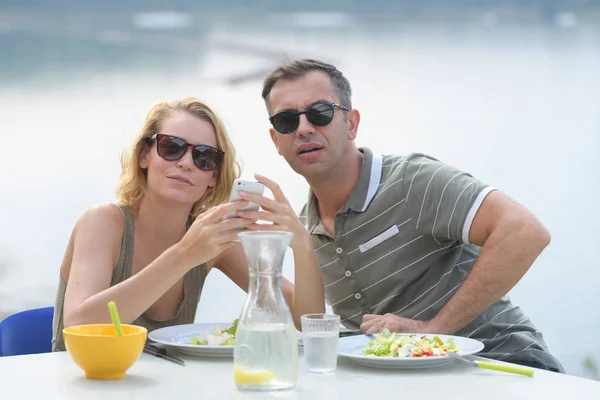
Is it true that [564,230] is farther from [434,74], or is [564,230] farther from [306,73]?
[306,73]

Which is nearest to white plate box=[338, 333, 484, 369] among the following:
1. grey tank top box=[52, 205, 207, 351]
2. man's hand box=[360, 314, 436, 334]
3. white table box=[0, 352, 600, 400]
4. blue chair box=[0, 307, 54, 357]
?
white table box=[0, 352, 600, 400]

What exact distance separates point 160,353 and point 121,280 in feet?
1.74

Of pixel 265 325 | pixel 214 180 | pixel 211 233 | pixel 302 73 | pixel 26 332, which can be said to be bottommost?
pixel 26 332

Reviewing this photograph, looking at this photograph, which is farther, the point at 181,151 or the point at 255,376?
the point at 181,151

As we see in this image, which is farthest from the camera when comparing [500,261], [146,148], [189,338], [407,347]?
[146,148]

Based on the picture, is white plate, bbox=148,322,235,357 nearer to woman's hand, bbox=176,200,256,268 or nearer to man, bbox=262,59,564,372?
woman's hand, bbox=176,200,256,268

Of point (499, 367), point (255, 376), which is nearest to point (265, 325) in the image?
point (255, 376)

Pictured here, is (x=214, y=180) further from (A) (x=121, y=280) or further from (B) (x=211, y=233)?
(B) (x=211, y=233)

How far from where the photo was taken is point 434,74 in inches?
145

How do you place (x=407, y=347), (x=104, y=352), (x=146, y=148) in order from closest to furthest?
(x=104, y=352) → (x=407, y=347) → (x=146, y=148)

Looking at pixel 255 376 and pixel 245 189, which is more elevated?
pixel 245 189

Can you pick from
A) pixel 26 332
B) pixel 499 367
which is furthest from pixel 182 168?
pixel 499 367

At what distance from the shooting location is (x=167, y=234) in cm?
220

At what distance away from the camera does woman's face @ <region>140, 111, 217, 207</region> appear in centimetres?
207
